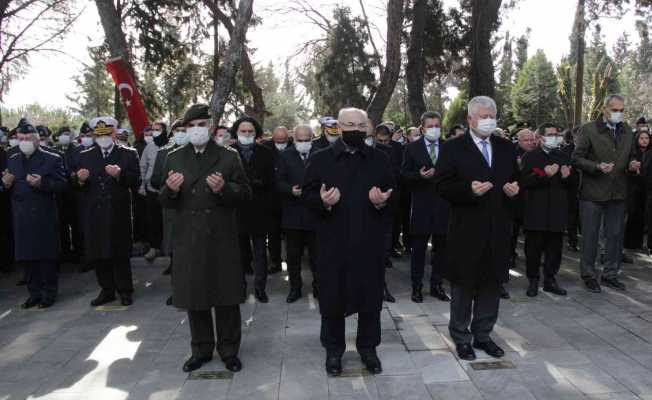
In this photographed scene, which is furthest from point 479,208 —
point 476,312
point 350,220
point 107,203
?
point 107,203

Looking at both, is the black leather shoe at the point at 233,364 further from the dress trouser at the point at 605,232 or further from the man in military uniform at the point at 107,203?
the dress trouser at the point at 605,232

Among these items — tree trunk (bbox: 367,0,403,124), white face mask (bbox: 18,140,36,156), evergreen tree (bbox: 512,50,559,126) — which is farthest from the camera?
evergreen tree (bbox: 512,50,559,126)

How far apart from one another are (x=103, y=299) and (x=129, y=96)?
587cm

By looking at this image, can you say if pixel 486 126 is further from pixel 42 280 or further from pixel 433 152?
pixel 42 280

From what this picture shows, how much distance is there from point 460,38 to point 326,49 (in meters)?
8.47

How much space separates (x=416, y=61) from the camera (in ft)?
58.4

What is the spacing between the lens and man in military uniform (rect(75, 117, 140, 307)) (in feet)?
22.6

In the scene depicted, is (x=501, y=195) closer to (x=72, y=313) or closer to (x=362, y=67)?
(x=72, y=313)

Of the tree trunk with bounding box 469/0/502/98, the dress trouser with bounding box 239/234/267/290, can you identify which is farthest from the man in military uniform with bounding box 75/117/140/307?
the tree trunk with bounding box 469/0/502/98

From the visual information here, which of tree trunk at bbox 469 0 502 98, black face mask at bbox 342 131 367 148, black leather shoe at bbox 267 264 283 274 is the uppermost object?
tree trunk at bbox 469 0 502 98

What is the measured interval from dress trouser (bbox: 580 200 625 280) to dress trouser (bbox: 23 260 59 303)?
21.7 feet

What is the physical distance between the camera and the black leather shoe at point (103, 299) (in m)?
7.11

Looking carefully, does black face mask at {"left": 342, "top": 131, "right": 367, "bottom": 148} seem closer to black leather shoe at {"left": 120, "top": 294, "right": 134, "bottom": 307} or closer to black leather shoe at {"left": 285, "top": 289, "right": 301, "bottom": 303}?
black leather shoe at {"left": 285, "top": 289, "right": 301, "bottom": 303}

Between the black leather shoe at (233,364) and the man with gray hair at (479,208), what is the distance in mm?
1873
